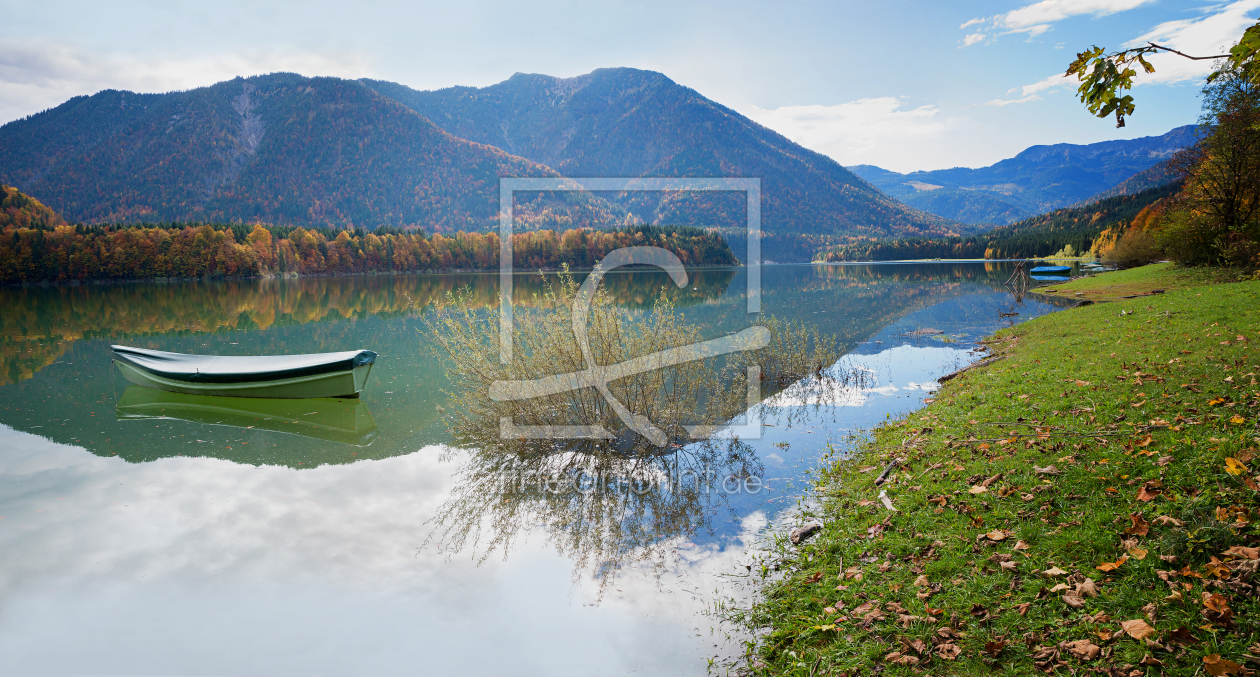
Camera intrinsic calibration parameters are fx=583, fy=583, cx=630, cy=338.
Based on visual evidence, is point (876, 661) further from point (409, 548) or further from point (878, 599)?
point (409, 548)

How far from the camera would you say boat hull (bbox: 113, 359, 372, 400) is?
1673 cm

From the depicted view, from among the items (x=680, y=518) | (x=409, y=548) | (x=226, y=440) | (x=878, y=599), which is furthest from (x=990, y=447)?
(x=226, y=440)

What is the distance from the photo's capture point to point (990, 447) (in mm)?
7902

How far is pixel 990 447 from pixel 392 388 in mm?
16104

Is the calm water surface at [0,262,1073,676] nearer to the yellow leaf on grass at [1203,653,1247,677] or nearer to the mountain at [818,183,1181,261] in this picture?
the yellow leaf on grass at [1203,653,1247,677]

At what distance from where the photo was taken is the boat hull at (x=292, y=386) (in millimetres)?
16734

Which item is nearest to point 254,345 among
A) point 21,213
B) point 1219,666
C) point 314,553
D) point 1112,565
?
point 314,553

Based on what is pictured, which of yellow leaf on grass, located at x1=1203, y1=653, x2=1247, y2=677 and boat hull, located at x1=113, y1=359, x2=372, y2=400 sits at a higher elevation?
yellow leaf on grass, located at x1=1203, y1=653, x2=1247, y2=677

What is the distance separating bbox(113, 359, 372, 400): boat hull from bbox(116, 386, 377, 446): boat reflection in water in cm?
24

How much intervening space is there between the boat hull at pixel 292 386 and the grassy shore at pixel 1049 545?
1332 centimetres

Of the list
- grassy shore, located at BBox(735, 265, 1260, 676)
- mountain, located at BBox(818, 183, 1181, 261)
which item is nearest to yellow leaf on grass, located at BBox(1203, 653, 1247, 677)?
grassy shore, located at BBox(735, 265, 1260, 676)

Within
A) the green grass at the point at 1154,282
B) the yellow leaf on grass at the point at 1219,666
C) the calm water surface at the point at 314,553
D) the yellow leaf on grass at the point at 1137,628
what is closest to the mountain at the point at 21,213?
the calm water surface at the point at 314,553

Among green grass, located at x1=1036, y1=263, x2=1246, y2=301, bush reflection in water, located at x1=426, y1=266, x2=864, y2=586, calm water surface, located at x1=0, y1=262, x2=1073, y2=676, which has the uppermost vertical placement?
green grass, located at x1=1036, y1=263, x2=1246, y2=301

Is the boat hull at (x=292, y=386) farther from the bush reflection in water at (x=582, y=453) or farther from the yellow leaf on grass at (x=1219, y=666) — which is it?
the yellow leaf on grass at (x=1219, y=666)
